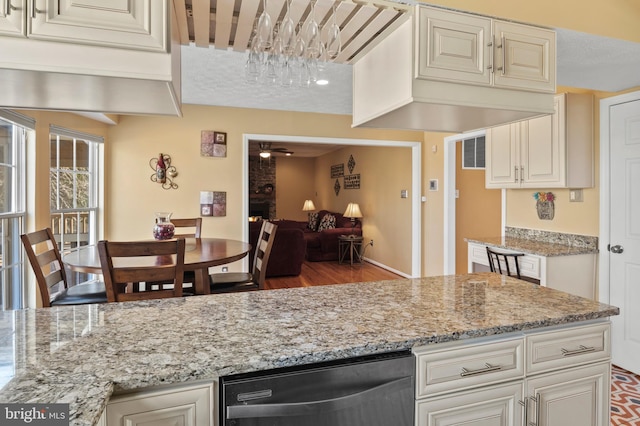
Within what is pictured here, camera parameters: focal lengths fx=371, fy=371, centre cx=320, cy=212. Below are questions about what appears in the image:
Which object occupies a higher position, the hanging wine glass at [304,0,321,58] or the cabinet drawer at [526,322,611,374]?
the hanging wine glass at [304,0,321,58]

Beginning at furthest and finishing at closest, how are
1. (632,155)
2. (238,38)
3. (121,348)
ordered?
(632,155) → (238,38) → (121,348)

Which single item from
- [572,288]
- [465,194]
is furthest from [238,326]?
[465,194]

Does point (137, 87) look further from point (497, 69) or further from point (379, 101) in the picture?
point (497, 69)

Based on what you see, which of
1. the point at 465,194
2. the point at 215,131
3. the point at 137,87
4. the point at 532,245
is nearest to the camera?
the point at 137,87

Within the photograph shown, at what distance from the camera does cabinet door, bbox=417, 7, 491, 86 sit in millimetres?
1514

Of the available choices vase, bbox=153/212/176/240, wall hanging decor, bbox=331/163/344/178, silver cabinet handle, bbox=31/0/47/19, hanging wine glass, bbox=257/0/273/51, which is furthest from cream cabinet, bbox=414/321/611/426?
wall hanging decor, bbox=331/163/344/178

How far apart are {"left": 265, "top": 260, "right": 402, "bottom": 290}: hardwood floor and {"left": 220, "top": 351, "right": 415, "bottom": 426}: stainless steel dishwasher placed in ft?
13.5

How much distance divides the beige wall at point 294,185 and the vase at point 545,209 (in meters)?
7.43

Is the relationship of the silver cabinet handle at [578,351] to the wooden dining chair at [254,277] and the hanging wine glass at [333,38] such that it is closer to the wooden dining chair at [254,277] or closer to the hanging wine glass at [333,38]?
the hanging wine glass at [333,38]

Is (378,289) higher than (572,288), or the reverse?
(378,289)

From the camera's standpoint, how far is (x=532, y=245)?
3283 millimetres

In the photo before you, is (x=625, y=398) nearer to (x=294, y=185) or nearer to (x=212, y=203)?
(x=212, y=203)

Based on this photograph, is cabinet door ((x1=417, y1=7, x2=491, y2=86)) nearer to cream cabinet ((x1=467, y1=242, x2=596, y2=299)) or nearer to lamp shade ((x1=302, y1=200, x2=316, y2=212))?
cream cabinet ((x1=467, y1=242, x2=596, y2=299))

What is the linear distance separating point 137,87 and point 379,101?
995 millimetres
